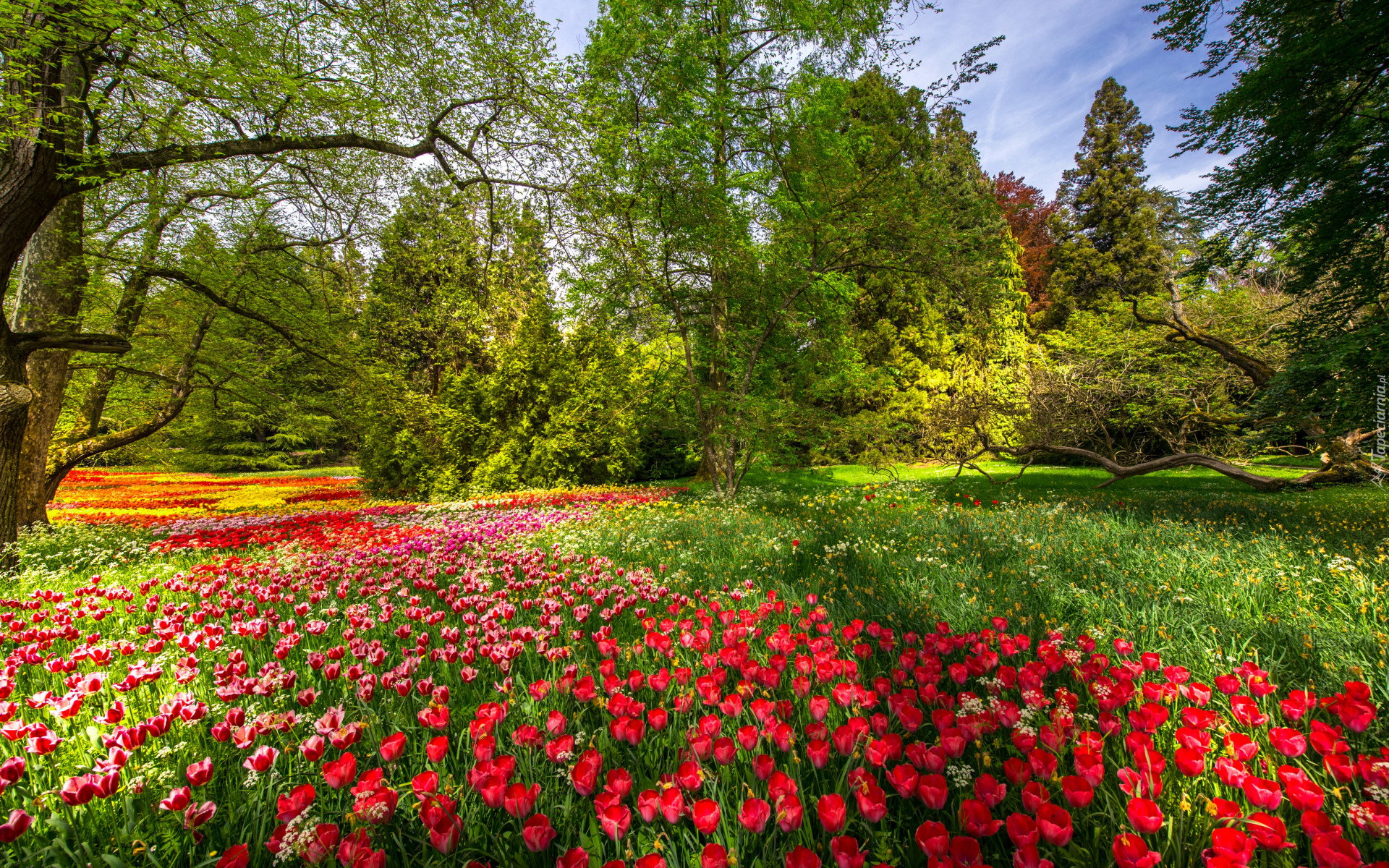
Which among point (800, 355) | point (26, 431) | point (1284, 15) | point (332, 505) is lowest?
point (332, 505)

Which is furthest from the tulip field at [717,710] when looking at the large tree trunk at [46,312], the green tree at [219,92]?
the large tree trunk at [46,312]

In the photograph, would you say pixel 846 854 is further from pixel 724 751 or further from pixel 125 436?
pixel 125 436

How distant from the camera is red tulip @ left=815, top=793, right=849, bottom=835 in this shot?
1.03 metres

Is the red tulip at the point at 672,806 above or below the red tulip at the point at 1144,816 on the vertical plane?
below

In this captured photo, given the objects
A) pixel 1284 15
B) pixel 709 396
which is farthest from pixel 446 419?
pixel 1284 15

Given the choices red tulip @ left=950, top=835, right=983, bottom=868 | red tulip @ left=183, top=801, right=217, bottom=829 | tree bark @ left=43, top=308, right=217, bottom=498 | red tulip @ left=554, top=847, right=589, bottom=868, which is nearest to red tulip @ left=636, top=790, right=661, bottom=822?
red tulip @ left=554, top=847, right=589, bottom=868

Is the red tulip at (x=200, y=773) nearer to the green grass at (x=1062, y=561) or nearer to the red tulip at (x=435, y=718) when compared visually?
the red tulip at (x=435, y=718)

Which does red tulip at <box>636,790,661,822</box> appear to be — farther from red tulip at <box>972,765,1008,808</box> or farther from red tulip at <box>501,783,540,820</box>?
red tulip at <box>972,765,1008,808</box>

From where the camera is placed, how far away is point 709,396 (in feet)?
30.3

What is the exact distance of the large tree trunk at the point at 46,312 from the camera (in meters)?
6.18

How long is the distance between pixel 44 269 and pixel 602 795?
31.6ft

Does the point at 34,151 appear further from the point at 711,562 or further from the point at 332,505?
the point at 332,505

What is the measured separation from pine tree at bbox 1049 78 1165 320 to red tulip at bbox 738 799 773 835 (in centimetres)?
2628

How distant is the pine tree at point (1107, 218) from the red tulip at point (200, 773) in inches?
1064
